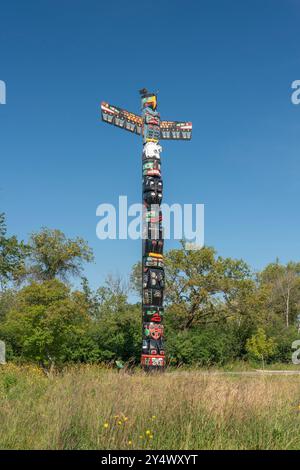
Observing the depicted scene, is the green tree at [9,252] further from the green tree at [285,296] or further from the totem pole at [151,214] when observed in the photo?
the green tree at [285,296]

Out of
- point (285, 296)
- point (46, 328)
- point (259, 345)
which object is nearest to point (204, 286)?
point (259, 345)

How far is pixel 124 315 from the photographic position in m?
29.8

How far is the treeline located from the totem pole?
527 centimetres

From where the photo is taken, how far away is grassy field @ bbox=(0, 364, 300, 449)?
210 inches

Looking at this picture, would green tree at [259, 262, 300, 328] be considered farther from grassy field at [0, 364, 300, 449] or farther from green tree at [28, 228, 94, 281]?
grassy field at [0, 364, 300, 449]

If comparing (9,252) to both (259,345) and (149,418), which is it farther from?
(259,345)

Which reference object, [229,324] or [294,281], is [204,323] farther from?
[294,281]

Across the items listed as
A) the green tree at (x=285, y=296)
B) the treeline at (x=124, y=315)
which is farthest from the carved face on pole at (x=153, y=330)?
the green tree at (x=285, y=296)

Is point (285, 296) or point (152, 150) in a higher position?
point (152, 150)

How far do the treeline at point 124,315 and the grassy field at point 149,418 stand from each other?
33.7 ft

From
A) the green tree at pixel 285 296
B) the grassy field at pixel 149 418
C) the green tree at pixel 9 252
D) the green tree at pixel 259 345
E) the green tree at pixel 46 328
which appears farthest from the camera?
the green tree at pixel 285 296

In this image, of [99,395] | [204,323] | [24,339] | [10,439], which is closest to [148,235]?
[24,339]

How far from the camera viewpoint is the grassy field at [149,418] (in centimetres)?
533

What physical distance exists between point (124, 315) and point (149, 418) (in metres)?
24.2
